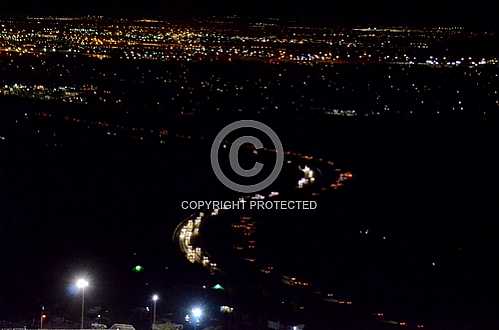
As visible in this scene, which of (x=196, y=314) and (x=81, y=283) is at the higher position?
(x=81, y=283)

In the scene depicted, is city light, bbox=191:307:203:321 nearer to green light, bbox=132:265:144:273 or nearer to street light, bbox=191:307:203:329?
street light, bbox=191:307:203:329

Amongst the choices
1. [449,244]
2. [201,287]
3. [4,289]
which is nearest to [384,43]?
[449,244]

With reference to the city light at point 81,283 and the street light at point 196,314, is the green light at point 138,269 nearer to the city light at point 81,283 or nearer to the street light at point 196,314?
the city light at point 81,283

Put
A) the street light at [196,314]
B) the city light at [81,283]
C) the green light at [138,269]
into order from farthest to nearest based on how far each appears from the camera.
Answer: the green light at [138,269] < the street light at [196,314] < the city light at [81,283]

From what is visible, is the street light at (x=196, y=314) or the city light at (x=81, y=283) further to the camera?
the street light at (x=196, y=314)

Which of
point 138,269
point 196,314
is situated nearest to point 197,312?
point 196,314

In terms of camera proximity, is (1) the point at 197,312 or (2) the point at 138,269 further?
(2) the point at 138,269

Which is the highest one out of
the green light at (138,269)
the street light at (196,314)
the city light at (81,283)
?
the green light at (138,269)

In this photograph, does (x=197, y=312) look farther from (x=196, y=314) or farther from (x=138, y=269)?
(x=138, y=269)

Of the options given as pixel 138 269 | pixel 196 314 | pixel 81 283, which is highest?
pixel 138 269

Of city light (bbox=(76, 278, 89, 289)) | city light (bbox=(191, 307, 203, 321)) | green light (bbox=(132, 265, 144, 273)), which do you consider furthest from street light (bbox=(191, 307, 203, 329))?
green light (bbox=(132, 265, 144, 273))

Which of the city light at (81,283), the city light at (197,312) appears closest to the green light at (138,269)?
the city light at (81,283)
